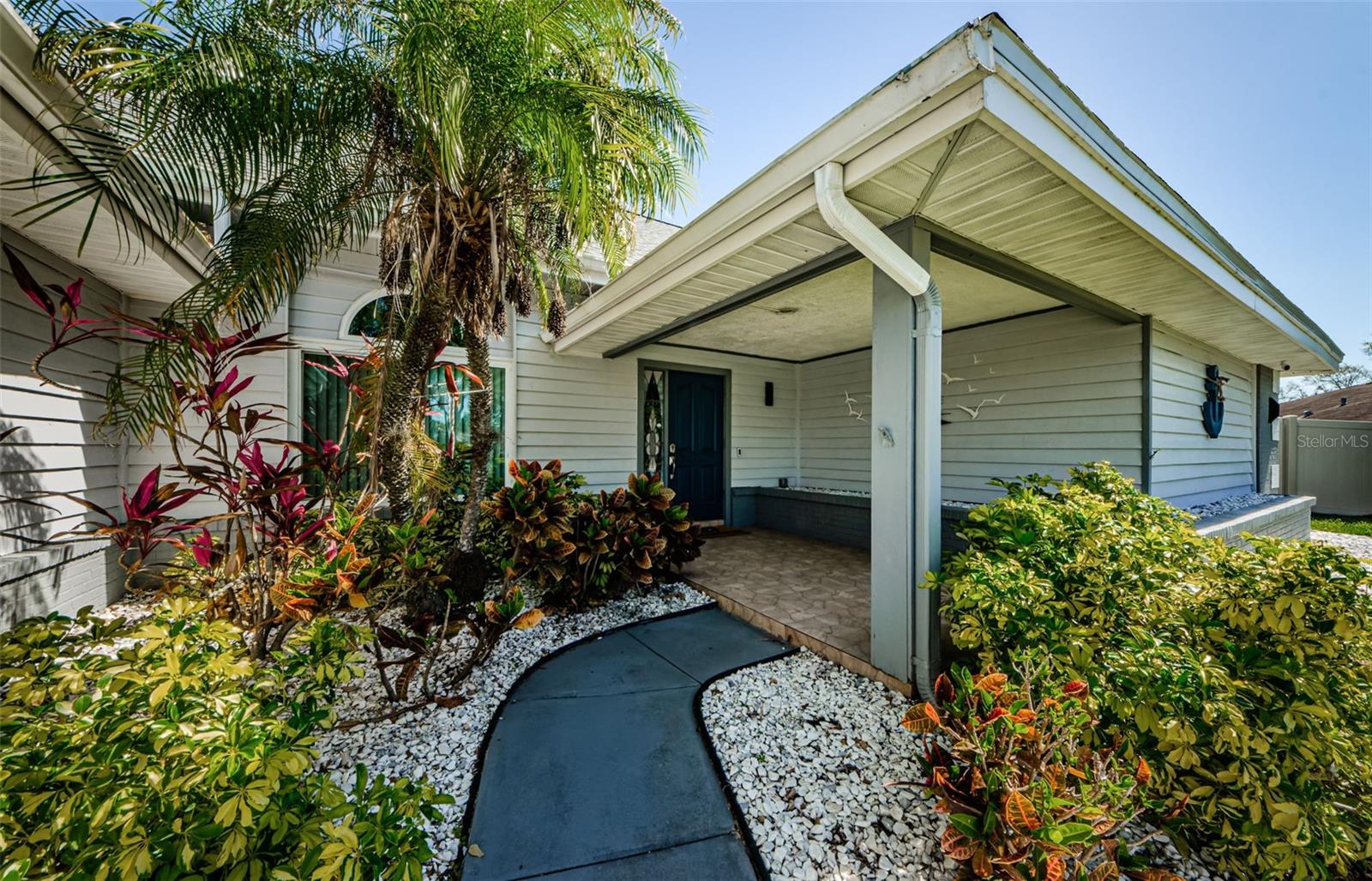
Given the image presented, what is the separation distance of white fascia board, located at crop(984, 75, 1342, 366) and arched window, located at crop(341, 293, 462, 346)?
14.7 feet

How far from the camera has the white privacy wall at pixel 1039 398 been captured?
4.25m

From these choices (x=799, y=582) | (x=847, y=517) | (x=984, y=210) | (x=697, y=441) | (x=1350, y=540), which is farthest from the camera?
(x=1350, y=540)

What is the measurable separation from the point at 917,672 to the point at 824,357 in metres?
5.04

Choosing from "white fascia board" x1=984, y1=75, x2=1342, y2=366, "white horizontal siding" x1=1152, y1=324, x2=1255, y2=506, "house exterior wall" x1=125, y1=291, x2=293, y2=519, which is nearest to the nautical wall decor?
"white horizontal siding" x1=1152, y1=324, x2=1255, y2=506

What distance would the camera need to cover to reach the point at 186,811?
3.09ft

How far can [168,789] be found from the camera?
90 centimetres

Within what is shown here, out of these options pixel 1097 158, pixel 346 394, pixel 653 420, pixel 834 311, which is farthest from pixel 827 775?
pixel 346 394

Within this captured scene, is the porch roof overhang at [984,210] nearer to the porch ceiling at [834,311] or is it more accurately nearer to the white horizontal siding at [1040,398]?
the porch ceiling at [834,311]

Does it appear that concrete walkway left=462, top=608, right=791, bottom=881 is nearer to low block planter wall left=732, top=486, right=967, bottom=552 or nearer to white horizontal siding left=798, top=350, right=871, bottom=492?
low block planter wall left=732, top=486, right=967, bottom=552

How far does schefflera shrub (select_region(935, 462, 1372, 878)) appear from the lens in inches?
53.9

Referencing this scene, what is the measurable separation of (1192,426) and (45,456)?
9406 mm

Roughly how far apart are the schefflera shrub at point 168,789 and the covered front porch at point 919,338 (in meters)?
2.34

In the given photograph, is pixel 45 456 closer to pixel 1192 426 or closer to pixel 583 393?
pixel 583 393

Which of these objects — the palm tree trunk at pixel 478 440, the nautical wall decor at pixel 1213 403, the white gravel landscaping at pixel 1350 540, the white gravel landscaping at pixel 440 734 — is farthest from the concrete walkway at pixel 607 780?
the white gravel landscaping at pixel 1350 540
